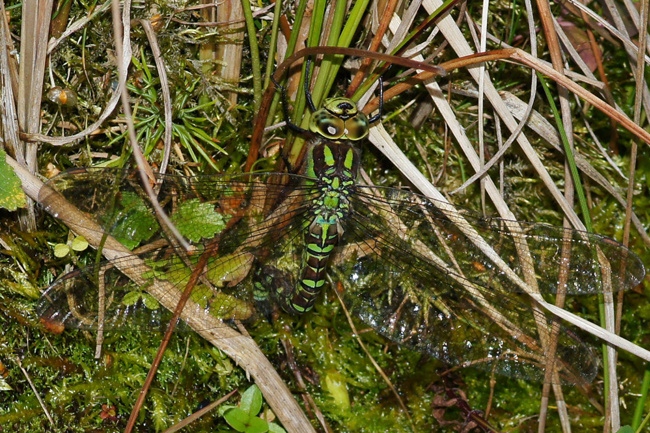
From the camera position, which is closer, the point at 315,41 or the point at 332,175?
Answer: the point at 315,41

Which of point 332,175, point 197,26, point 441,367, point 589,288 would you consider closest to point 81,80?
point 197,26

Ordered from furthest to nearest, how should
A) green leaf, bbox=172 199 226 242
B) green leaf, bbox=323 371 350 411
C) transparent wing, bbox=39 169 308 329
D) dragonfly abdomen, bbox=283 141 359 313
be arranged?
green leaf, bbox=323 371 350 411, dragonfly abdomen, bbox=283 141 359 313, green leaf, bbox=172 199 226 242, transparent wing, bbox=39 169 308 329

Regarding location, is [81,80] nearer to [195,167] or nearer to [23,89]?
[23,89]

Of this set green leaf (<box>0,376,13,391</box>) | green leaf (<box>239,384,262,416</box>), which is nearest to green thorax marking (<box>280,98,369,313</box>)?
green leaf (<box>239,384,262,416</box>)

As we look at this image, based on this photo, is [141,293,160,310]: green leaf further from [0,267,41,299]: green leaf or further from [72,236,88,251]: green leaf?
[0,267,41,299]: green leaf

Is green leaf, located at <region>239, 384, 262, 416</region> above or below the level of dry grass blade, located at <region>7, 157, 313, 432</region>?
below

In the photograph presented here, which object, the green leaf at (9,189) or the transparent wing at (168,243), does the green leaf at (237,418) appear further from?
the green leaf at (9,189)
